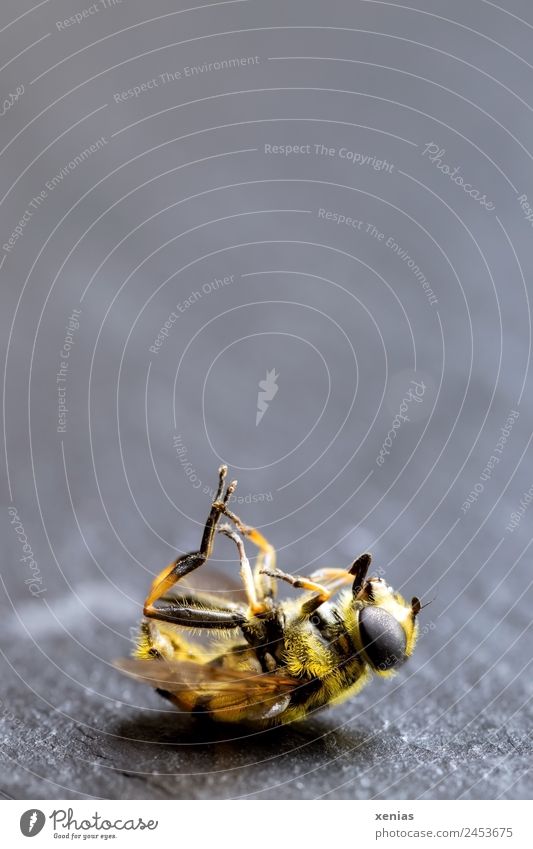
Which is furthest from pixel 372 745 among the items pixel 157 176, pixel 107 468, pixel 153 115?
pixel 153 115

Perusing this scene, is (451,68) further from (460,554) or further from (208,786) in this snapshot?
(208,786)

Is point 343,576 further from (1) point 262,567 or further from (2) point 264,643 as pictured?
(2) point 264,643

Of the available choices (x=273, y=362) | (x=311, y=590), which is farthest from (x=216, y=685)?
(x=273, y=362)

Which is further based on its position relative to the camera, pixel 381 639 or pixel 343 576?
pixel 343 576

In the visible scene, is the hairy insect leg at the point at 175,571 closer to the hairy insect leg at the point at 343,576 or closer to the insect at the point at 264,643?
the insect at the point at 264,643

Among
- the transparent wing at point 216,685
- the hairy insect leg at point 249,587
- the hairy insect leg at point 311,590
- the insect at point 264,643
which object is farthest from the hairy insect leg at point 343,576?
the transparent wing at point 216,685

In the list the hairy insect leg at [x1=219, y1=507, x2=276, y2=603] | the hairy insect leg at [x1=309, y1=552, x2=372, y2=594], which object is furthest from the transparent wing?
the hairy insect leg at [x1=309, y1=552, x2=372, y2=594]

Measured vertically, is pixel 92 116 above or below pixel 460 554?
above
